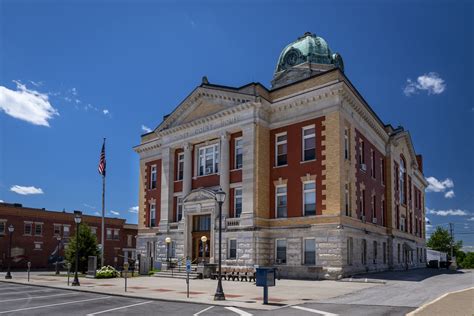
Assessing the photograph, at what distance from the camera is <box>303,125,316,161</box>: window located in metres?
32.3

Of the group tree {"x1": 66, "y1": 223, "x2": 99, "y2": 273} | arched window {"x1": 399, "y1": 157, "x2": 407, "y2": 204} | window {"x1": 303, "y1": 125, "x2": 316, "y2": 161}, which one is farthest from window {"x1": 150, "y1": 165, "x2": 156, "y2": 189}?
arched window {"x1": 399, "y1": 157, "x2": 407, "y2": 204}

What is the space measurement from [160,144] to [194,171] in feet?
24.8

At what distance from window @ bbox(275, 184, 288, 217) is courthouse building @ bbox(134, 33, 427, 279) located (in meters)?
0.08

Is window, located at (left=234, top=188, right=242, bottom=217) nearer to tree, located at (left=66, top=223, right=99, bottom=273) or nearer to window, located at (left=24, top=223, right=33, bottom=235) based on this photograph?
tree, located at (left=66, top=223, right=99, bottom=273)

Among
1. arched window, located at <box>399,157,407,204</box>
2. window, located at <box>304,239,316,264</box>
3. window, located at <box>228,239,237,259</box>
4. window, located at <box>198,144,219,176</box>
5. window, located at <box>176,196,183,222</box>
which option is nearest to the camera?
window, located at <box>304,239,316,264</box>

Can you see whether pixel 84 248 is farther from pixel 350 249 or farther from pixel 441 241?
pixel 441 241

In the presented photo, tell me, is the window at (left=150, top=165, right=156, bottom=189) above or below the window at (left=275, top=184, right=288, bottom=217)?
above

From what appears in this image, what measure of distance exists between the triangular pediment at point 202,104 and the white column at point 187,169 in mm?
2387

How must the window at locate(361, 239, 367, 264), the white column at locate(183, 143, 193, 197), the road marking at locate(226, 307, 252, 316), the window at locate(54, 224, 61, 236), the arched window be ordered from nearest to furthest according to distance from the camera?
the road marking at locate(226, 307, 252, 316) < the window at locate(361, 239, 367, 264) < the white column at locate(183, 143, 193, 197) < the arched window < the window at locate(54, 224, 61, 236)

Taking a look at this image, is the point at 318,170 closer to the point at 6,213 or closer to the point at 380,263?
the point at 380,263

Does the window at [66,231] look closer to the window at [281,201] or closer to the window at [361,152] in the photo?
the window at [281,201]

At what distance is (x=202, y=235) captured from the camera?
36500 mm

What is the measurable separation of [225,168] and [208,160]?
119 inches

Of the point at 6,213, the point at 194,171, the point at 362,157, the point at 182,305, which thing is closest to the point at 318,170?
the point at 362,157
